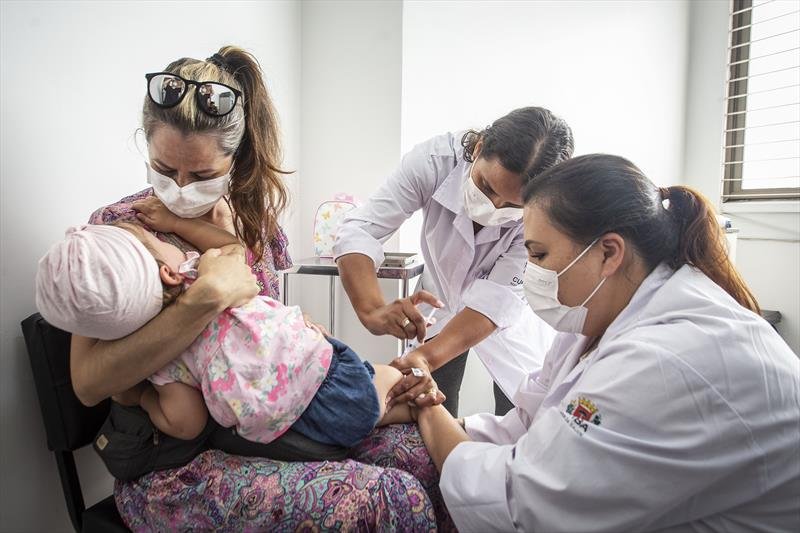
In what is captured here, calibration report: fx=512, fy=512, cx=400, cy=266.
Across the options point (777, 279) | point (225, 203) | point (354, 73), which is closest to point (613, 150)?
point (777, 279)

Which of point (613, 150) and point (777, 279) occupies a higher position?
point (613, 150)

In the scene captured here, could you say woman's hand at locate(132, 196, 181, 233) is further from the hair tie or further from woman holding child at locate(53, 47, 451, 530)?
the hair tie

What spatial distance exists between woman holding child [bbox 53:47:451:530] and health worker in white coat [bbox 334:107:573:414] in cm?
27

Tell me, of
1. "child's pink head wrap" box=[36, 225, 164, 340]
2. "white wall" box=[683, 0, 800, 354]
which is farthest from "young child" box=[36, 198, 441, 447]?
"white wall" box=[683, 0, 800, 354]

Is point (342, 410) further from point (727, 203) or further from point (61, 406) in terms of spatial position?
point (727, 203)

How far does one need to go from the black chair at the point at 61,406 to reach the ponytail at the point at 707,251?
1208 millimetres

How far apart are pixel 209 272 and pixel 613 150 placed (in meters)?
3.16

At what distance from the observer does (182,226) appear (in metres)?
1.09

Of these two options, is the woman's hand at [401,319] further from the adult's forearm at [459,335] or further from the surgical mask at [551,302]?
the surgical mask at [551,302]

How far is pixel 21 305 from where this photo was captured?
43.7 inches

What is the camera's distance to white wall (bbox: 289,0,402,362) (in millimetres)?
2639

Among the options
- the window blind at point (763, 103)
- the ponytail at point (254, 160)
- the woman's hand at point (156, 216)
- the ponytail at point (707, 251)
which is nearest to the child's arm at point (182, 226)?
the woman's hand at point (156, 216)

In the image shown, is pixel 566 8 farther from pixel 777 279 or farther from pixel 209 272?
pixel 209 272

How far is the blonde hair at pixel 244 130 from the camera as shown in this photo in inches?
40.1
